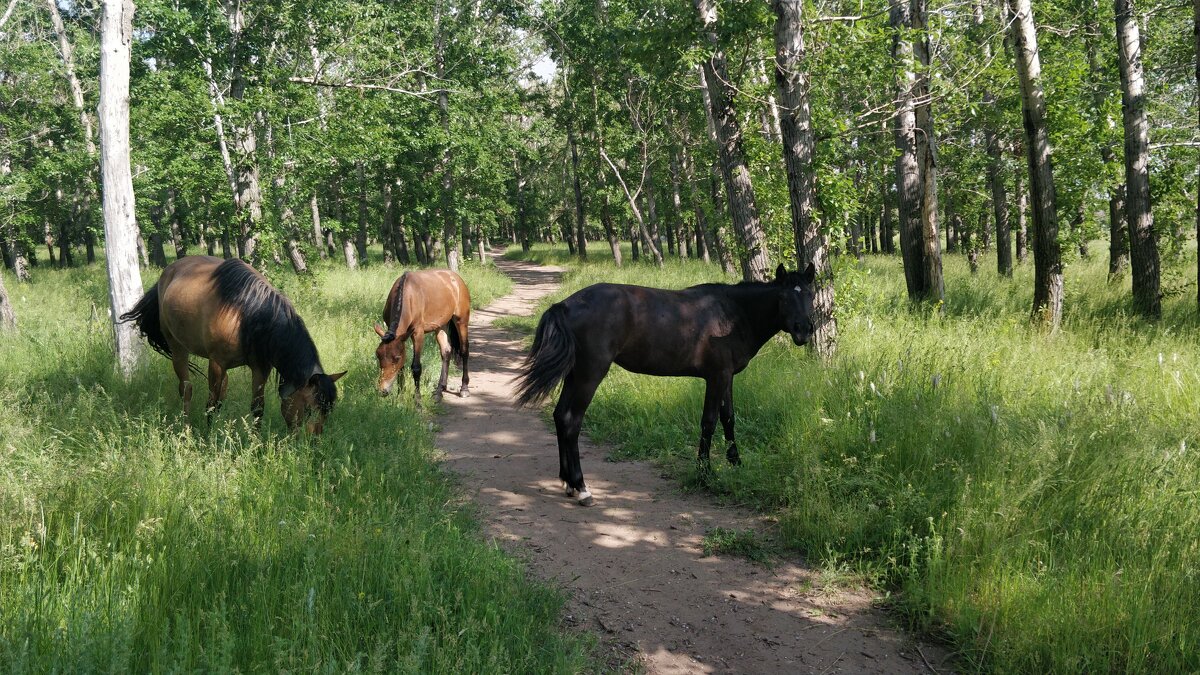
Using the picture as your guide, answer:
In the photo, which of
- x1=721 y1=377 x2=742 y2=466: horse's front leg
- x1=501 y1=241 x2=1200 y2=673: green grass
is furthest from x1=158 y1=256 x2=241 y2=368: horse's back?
x1=721 y1=377 x2=742 y2=466: horse's front leg

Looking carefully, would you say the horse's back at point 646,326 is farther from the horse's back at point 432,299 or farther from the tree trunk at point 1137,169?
the tree trunk at point 1137,169

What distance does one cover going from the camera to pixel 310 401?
578cm

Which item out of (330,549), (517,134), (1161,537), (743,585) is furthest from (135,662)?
(517,134)

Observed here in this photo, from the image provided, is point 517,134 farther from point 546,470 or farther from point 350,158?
point 546,470

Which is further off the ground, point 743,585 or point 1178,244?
point 1178,244

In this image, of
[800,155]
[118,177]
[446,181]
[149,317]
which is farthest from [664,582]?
[446,181]

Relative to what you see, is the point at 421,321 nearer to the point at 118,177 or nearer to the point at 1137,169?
the point at 118,177

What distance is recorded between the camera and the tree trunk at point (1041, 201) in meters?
8.98

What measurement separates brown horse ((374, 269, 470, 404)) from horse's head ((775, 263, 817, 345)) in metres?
5.00

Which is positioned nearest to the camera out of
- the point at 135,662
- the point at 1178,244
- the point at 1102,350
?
the point at 135,662

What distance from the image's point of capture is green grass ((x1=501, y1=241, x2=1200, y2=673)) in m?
3.32

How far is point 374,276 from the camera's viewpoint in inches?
888

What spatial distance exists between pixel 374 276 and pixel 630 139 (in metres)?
12.0

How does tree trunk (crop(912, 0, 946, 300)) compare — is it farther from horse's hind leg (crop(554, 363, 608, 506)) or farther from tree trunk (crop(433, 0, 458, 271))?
tree trunk (crop(433, 0, 458, 271))
